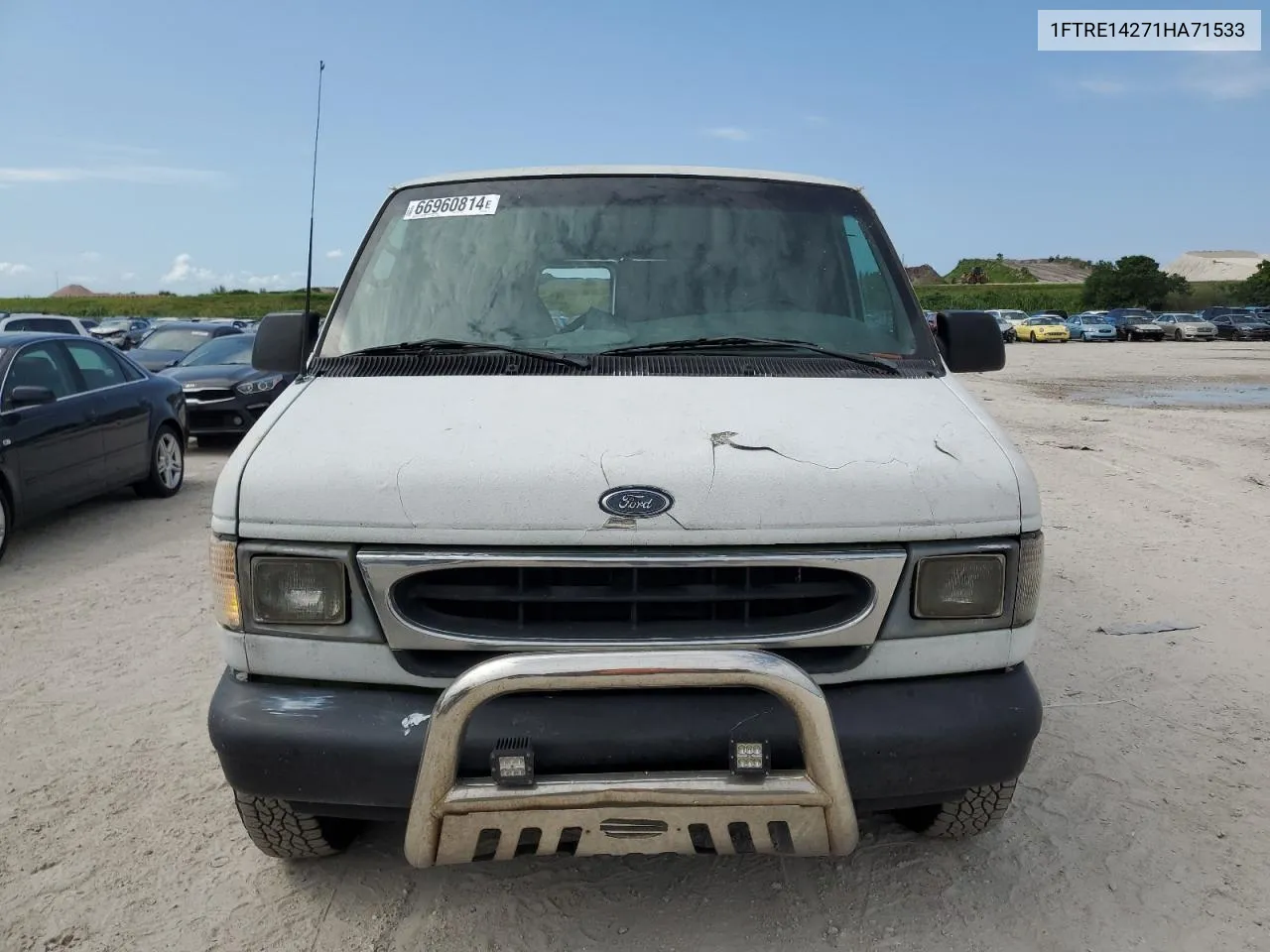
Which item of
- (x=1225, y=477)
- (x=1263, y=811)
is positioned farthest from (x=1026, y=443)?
(x=1263, y=811)

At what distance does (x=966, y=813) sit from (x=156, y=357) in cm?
1669

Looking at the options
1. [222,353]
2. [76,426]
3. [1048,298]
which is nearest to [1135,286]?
[1048,298]

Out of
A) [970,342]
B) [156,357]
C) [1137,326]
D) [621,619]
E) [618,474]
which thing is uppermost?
[1137,326]

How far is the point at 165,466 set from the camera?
9.73 m

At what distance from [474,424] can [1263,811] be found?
3.07 meters

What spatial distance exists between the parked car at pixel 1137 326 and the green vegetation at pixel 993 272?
6984cm

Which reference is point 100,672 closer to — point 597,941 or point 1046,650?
point 597,941

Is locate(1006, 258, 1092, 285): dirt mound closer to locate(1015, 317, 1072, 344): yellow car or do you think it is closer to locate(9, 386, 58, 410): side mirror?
locate(1015, 317, 1072, 344): yellow car

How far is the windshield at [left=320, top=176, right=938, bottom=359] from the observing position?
347 centimetres

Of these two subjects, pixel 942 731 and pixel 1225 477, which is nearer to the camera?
pixel 942 731

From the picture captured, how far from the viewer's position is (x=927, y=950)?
282cm

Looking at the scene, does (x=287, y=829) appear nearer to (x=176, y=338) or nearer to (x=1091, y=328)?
(x=176, y=338)

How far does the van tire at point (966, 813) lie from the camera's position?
313 centimetres

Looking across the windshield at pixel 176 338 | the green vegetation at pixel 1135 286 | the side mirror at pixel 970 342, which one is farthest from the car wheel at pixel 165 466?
the green vegetation at pixel 1135 286
